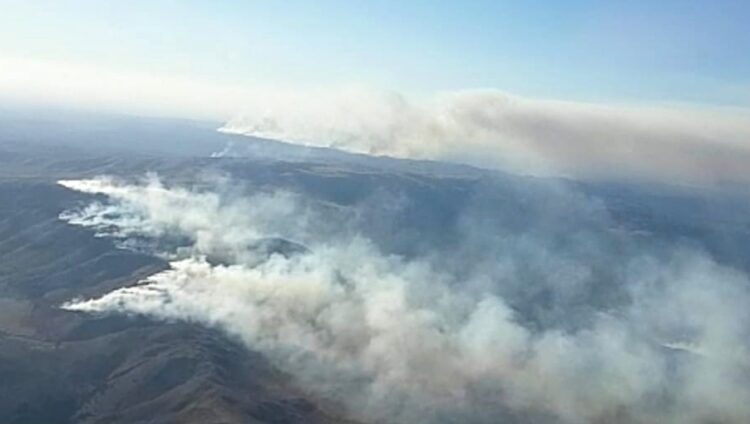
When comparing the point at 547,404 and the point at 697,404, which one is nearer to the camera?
the point at 547,404

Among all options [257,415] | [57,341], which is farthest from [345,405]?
[57,341]

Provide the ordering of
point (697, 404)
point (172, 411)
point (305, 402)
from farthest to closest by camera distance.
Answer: point (697, 404) < point (305, 402) < point (172, 411)

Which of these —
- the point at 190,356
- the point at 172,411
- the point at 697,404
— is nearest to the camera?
the point at 172,411

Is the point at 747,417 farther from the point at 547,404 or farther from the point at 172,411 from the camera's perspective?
the point at 172,411

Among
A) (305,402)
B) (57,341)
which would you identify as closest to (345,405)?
(305,402)

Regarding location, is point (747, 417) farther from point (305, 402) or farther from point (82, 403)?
point (82, 403)

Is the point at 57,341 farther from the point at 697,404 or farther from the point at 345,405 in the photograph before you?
the point at 697,404

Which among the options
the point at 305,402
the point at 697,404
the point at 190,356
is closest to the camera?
the point at 305,402

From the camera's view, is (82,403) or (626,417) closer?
(82,403)
